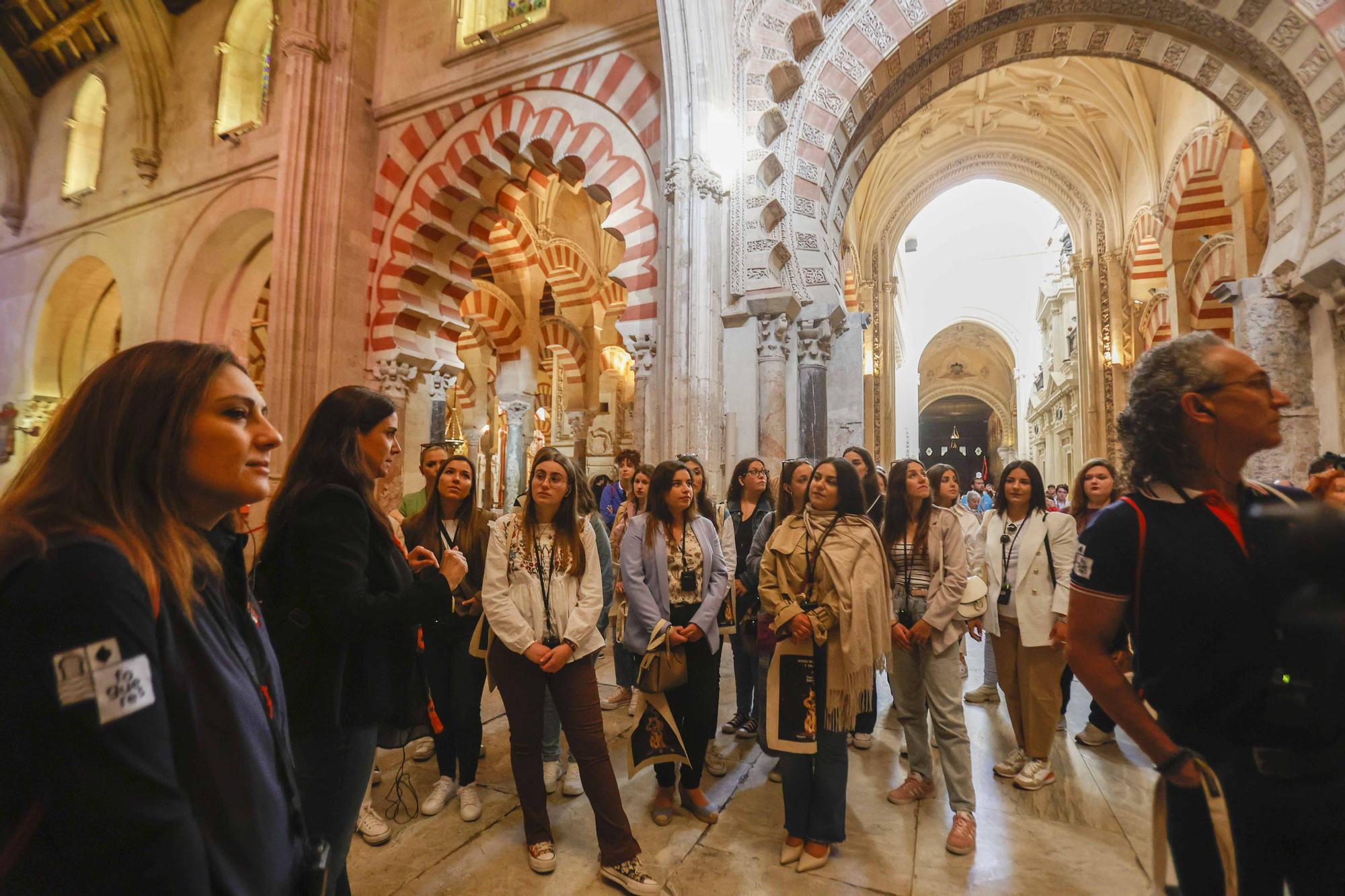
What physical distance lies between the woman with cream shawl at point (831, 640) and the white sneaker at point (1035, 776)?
115 centimetres

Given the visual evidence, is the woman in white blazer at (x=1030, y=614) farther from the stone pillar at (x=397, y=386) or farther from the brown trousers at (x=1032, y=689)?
the stone pillar at (x=397, y=386)

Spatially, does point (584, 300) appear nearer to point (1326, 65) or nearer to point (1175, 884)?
point (1326, 65)

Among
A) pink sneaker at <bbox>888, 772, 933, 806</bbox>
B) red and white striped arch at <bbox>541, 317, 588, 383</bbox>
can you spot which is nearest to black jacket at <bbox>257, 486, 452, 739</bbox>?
pink sneaker at <bbox>888, 772, 933, 806</bbox>

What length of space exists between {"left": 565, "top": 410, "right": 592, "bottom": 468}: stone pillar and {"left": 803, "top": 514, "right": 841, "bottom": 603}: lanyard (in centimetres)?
1020

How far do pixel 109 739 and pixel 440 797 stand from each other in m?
2.40

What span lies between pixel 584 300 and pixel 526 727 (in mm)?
10216

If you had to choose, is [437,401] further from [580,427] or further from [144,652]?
[144,652]

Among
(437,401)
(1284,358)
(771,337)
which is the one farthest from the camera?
(437,401)

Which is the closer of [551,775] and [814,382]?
[551,775]

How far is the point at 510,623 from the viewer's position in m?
2.22

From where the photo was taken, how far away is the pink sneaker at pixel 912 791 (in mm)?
2738

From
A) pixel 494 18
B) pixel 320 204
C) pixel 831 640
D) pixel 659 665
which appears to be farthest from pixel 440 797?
pixel 494 18

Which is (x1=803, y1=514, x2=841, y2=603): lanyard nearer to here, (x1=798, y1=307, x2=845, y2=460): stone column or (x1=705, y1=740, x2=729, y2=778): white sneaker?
(x1=705, y1=740, x2=729, y2=778): white sneaker

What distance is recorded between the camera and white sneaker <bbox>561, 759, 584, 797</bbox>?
9.28 ft
